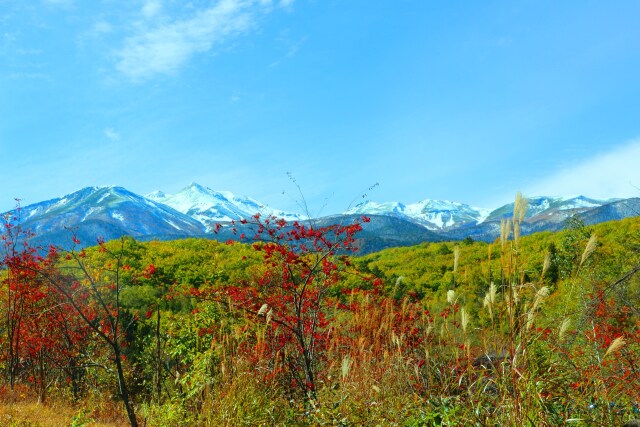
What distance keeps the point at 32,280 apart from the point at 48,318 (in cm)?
78

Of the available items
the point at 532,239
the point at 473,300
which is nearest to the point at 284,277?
the point at 473,300

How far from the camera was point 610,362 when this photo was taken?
6.44 meters

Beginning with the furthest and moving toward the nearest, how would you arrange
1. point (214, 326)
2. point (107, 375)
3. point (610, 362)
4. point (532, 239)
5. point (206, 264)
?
point (532, 239) → point (206, 264) → point (107, 375) → point (214, 326) → point (610, 362)

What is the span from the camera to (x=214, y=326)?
27.7 ft

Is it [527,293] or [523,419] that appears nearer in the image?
[523,419]

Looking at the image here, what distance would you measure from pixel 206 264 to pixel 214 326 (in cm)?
1079

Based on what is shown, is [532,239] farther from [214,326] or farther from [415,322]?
[214,326]

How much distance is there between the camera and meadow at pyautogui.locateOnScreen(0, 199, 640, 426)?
3957 millimetres

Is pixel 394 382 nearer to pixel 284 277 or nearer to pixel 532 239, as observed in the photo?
pixel 284 277

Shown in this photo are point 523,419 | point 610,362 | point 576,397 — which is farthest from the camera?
point 610,362

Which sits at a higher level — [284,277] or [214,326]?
[284,277]

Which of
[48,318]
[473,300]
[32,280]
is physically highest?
[32,280]

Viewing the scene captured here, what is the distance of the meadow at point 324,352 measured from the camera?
396 cm

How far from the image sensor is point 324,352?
719 centimetres
